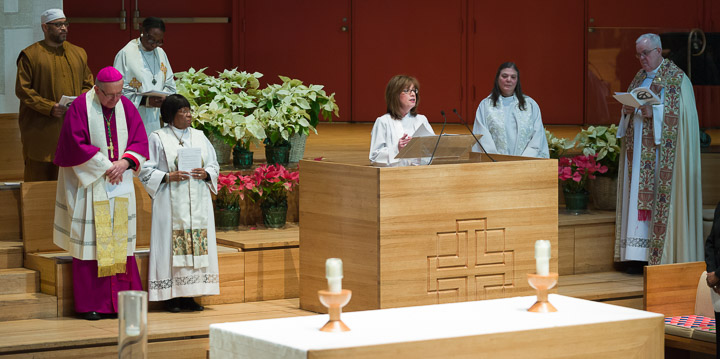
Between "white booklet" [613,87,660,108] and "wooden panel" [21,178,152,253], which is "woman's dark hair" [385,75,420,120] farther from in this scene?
"wooden panel" [21,178,152,253]

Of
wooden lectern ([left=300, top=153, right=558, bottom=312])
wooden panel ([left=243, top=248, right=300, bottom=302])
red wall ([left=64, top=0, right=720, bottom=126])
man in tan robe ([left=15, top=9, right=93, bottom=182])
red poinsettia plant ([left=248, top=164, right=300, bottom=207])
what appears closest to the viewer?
wooden lectern ([left=300, top=153, right=558, bottom=312])

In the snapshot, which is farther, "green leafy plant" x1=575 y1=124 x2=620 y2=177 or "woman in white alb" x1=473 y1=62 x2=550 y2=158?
"green leafy plant" x1=575 y1=124 x2=620 y2=177

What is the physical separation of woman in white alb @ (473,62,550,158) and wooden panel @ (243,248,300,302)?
1.39 meters

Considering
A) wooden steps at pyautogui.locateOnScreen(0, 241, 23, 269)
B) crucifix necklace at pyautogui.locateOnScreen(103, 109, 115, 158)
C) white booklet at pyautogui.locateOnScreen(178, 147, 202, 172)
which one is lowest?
wooden steps at pyautogui.locateOnScreen(0, 241, 23, 269)

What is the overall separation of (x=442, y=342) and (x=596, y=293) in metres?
3.45

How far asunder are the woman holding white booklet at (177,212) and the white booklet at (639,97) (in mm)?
2593

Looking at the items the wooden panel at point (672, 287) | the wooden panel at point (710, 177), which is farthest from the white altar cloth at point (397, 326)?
the wooden panel at point (710, 177)

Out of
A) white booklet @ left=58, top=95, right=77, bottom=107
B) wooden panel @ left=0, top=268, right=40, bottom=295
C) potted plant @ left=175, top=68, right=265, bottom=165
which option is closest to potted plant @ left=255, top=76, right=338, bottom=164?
potted plant @ left=175, top=68, right=265, bottom=165

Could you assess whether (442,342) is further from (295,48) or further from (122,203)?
(295,48)

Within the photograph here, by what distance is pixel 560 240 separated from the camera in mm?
7309

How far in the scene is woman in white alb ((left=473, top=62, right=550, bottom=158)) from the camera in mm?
7027

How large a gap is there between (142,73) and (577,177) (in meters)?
2.98

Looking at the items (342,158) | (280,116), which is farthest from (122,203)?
(342,158)

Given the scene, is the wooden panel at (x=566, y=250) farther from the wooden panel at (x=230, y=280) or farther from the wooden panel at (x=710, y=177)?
the wooden panel at (x=230, y=280)
